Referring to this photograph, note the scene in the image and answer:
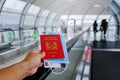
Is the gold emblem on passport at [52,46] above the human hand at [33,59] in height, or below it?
above

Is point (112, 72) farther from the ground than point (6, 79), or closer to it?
closer to it

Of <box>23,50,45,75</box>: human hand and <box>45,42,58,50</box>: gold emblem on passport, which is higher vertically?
<box>45,42,58,50</box>: gold emblem on passport

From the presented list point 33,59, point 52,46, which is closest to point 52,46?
point 52,46

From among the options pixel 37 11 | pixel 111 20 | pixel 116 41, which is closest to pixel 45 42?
pixel 116 41

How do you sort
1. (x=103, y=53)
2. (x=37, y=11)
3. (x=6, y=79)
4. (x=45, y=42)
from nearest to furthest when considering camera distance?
1. (x=6, y=79)
2. (x=45, y=42)
3. (x=103, y=53)
4. (x=37, y=11)

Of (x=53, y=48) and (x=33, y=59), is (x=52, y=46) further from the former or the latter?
(x=33, y=59)

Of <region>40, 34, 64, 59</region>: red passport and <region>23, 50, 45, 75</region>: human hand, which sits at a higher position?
<region>40, 34, 64, 59</region>: red passport

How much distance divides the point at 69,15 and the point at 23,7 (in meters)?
22.1

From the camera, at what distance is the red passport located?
5.23 feet

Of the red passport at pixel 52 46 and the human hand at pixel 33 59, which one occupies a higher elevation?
the red passport at pixel 52 46

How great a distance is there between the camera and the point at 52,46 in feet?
5.22

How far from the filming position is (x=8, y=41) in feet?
35.2

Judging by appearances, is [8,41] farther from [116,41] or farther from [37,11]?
→ [37,11]

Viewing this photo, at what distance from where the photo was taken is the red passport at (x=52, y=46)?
1.59m
